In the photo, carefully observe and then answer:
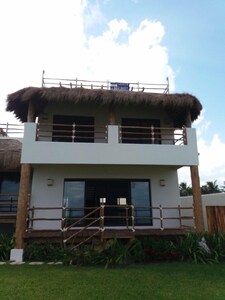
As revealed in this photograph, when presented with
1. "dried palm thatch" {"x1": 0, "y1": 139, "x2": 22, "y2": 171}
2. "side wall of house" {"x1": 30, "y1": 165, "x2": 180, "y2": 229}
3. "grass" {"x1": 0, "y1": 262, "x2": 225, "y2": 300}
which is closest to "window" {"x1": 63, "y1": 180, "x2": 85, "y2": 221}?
"side wall of house" {"x1": 30, "y1": 165, "x2": 180, "y2": 229}

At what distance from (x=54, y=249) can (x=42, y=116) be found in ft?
18.5

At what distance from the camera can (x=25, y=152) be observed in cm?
1024

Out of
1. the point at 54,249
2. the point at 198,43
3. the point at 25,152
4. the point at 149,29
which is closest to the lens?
the point at 54,249

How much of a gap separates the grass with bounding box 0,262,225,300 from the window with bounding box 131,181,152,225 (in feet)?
11.3

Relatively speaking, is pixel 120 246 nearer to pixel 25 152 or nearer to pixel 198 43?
pixel 25 152

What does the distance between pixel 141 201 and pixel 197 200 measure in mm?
2459

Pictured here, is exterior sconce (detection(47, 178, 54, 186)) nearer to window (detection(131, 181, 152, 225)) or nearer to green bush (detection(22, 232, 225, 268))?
green bush (detection(22, 232, 225, 268))

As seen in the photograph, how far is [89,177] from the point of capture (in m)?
11.9

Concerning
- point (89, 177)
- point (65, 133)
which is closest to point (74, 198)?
point (89, 177)

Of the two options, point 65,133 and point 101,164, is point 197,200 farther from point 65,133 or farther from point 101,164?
point 65,133

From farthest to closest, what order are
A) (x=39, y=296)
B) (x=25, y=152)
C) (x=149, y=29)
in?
1. (x=149, y=29)
2. (x=25, y=152)
3. (x=39, y=296)

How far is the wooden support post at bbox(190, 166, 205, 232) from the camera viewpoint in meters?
10.3

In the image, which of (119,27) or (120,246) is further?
(119,27)

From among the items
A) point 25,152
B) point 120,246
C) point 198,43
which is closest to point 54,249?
point 120,246
